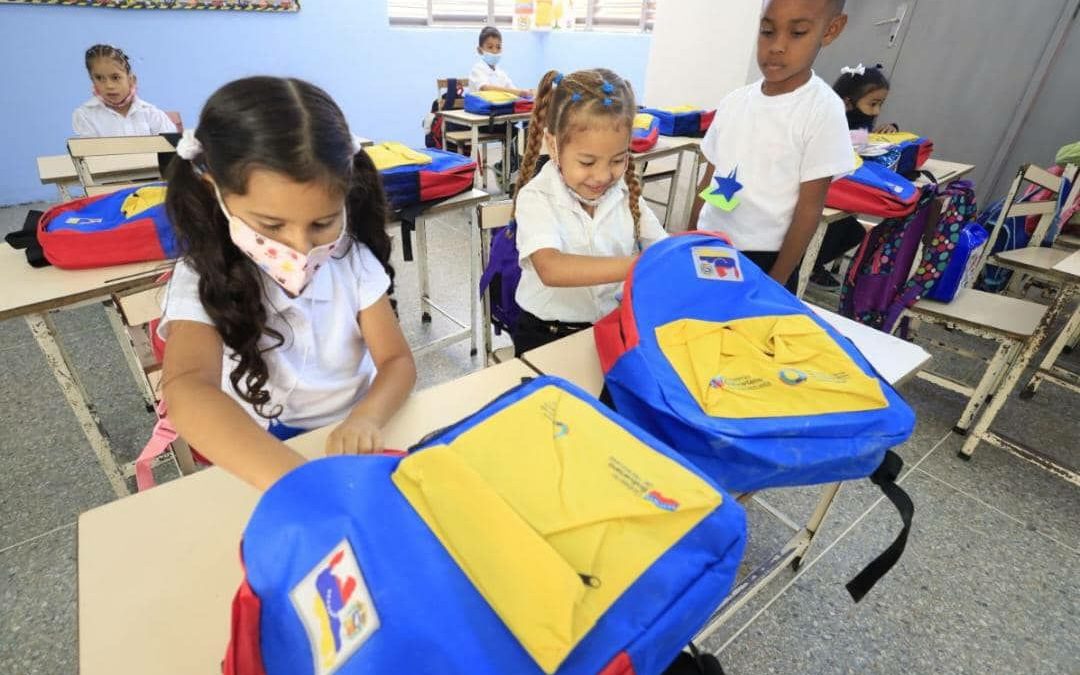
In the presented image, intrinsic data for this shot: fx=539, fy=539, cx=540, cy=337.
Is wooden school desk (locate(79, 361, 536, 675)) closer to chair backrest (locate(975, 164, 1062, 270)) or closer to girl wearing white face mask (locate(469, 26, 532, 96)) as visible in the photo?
chair backrest (locate(975, 164, 1062, 270))

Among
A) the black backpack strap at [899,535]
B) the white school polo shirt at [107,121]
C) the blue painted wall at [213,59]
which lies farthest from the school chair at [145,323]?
the white school polo shirt at [107,121]

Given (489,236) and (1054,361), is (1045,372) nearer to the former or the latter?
(1054,361)

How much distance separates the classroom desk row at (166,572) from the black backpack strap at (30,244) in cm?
118

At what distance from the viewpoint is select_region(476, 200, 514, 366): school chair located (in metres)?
1.61

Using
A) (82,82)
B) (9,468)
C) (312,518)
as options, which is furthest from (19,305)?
(82,82)

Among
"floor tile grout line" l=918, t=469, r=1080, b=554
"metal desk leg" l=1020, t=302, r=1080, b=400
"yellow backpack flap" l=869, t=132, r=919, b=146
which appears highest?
"yellow backpack flap" l=869, t=132, r=919, b=146

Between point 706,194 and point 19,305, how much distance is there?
6.08 feet

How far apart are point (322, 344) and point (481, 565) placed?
2.17 feet

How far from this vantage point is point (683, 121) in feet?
11.4

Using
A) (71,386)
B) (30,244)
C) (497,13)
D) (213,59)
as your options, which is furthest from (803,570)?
(497,13)

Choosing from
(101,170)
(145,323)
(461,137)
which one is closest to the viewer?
(145,323)

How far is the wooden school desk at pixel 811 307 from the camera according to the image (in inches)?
42.9

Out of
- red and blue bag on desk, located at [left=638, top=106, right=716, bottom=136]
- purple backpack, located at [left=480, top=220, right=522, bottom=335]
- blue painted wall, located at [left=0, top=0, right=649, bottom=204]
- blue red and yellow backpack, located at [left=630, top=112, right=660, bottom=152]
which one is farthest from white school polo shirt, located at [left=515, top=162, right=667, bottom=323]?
red and blue bag on desk, located at [left=638, top=106, right=716, bottom=136]

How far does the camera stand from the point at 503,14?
641 cm
